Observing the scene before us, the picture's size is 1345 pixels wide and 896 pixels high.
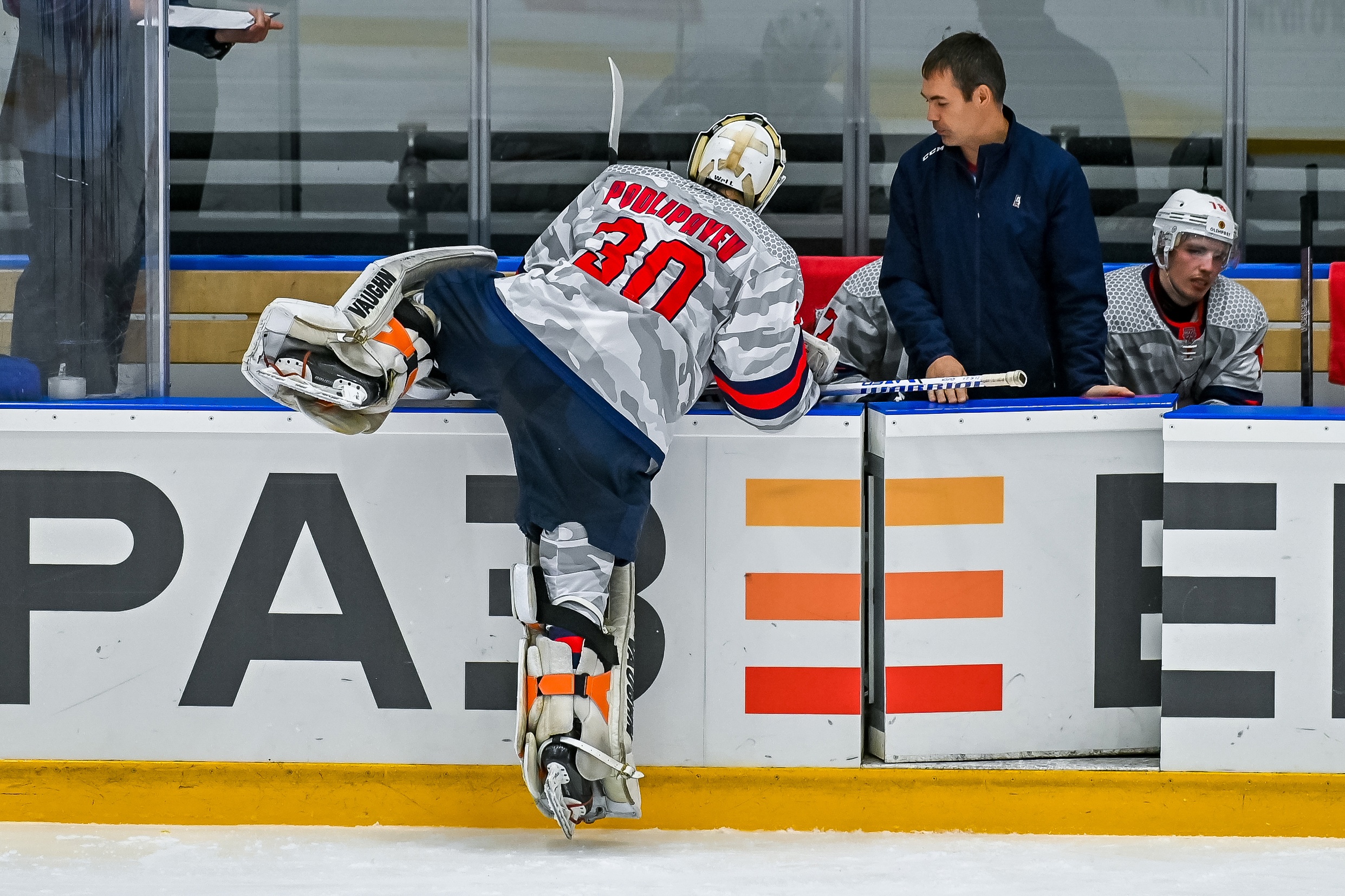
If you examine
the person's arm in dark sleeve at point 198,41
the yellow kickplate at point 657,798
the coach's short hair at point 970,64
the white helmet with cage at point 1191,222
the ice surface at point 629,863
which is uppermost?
the person's arm in dark sleeve at point 198,41

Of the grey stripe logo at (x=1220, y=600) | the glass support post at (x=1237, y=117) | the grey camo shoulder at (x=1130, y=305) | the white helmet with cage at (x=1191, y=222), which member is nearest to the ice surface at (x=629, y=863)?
the grey stripe logo at (x=1220, y=600)

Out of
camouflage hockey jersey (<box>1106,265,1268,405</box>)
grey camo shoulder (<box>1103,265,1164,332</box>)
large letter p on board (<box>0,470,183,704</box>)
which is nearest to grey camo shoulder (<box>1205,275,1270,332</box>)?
camouflage hockey jersey (<box>1106,265,1268,405</box>)

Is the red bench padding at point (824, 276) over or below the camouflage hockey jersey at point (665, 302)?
over

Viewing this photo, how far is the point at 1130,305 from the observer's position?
3615 mm

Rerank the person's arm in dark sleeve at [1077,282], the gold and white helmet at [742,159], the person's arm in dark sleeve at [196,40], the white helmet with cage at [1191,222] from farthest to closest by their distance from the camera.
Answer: the person's arm in dark sleeve at [196,40], the white helmet with cage at [1191,222], the person's arm in dark sleeve at [1077,282], the gold and white helmet at [742,159]

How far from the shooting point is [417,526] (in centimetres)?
258

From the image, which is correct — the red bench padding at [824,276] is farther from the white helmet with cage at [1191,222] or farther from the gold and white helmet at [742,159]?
the gold and white helmet at [742,159]

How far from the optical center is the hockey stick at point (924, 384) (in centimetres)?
262

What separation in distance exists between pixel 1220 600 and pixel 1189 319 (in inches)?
48.5

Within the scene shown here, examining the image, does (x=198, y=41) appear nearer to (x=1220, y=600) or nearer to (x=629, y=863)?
(x=629, y=863)

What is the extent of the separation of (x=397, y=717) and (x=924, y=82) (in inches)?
70.5

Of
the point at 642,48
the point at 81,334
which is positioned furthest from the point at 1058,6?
the point at 81,334

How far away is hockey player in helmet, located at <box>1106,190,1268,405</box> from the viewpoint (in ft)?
11.4

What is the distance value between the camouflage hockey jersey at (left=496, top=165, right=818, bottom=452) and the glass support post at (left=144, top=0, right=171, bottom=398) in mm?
1027
